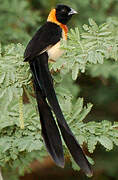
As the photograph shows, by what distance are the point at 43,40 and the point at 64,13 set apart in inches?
31.4

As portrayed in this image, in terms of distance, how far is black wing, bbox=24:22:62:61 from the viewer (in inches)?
97.1

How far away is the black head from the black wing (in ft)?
1.08

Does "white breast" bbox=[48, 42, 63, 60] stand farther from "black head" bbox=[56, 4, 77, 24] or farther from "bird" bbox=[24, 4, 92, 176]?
"black head" bbox=[56, 4, 77, 24]

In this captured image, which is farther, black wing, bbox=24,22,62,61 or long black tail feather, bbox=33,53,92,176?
black wing, bbox=24,22,62,61

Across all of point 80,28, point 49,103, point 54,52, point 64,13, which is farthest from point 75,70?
point 80,28

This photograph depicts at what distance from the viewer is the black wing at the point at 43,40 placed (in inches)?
97.1

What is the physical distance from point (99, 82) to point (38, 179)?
1.63 metres

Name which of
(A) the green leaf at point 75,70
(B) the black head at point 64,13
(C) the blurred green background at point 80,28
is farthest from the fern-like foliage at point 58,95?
(C) the blurred green background at point 80,28

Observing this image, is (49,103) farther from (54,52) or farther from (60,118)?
(54,52)

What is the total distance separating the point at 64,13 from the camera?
3375 mm

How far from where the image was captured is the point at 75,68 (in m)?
2.31

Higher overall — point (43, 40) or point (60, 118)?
point (43, 40)

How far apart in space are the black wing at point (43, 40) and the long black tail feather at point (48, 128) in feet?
0.21

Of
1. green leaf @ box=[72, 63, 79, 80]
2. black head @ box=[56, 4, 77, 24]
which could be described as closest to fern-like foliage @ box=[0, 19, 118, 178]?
green leaf @ box=[72, 63, 79, 80]
